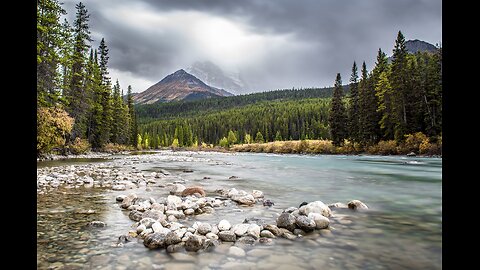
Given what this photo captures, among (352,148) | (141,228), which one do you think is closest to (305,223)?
(141,228)

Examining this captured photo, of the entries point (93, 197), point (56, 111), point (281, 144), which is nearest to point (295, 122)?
point (281, 144)

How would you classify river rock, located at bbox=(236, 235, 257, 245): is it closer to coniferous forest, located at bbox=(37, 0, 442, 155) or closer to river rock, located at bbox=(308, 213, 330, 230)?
river rock, located at bbox=(308, 213, 330, 230)

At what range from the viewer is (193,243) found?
5.14m

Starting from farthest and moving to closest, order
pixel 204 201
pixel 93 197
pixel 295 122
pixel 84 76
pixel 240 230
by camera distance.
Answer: pixel 295 122, pixel 84 76, pixel 93 197, pixel 204 201, pixel 240 230

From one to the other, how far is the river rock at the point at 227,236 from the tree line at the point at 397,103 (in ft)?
102

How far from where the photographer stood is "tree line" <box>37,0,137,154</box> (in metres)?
19.8

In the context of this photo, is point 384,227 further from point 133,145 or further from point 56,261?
point 133,145

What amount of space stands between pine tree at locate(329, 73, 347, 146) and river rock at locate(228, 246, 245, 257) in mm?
43992

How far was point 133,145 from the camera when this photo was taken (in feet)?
247

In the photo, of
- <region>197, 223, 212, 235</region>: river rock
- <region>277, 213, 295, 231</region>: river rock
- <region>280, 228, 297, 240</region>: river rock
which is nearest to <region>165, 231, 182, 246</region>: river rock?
<region>197, 223, 212, 235</region>: river rock

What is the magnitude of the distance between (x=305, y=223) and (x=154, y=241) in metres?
3.06
